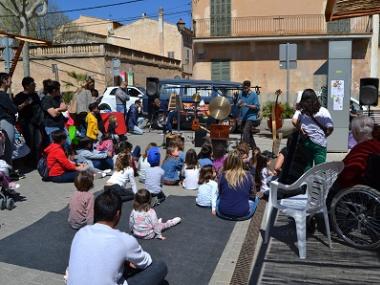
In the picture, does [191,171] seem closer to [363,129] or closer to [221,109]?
[363,129]

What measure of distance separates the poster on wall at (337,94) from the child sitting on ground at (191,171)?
549 cm

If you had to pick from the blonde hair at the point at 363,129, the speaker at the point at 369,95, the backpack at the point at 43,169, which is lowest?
the backpack at the point at 43,169

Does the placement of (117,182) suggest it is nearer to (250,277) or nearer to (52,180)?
(52,180)

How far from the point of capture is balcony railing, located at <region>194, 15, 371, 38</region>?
29.8 meters

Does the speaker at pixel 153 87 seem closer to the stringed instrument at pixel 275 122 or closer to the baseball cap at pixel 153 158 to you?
the stringed instrument at pixel 275 122

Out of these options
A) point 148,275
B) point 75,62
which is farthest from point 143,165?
point 75,62

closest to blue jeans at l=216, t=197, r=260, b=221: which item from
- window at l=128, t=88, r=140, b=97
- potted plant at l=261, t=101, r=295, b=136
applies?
potted plant at l=261, t=101, r=295, b=136

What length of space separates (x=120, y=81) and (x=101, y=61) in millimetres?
18419

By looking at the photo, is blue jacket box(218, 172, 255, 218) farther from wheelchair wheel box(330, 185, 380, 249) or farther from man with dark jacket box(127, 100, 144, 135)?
man with dark jacket box(127, 100, 144, 135)

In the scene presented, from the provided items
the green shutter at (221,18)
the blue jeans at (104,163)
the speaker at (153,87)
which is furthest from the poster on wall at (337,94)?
the green shutter at (221,18)

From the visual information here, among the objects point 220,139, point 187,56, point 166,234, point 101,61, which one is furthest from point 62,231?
point 187,56

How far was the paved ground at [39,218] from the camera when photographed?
16.2 ft

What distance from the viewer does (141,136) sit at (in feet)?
52.1

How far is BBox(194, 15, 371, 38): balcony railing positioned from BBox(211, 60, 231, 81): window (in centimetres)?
183
